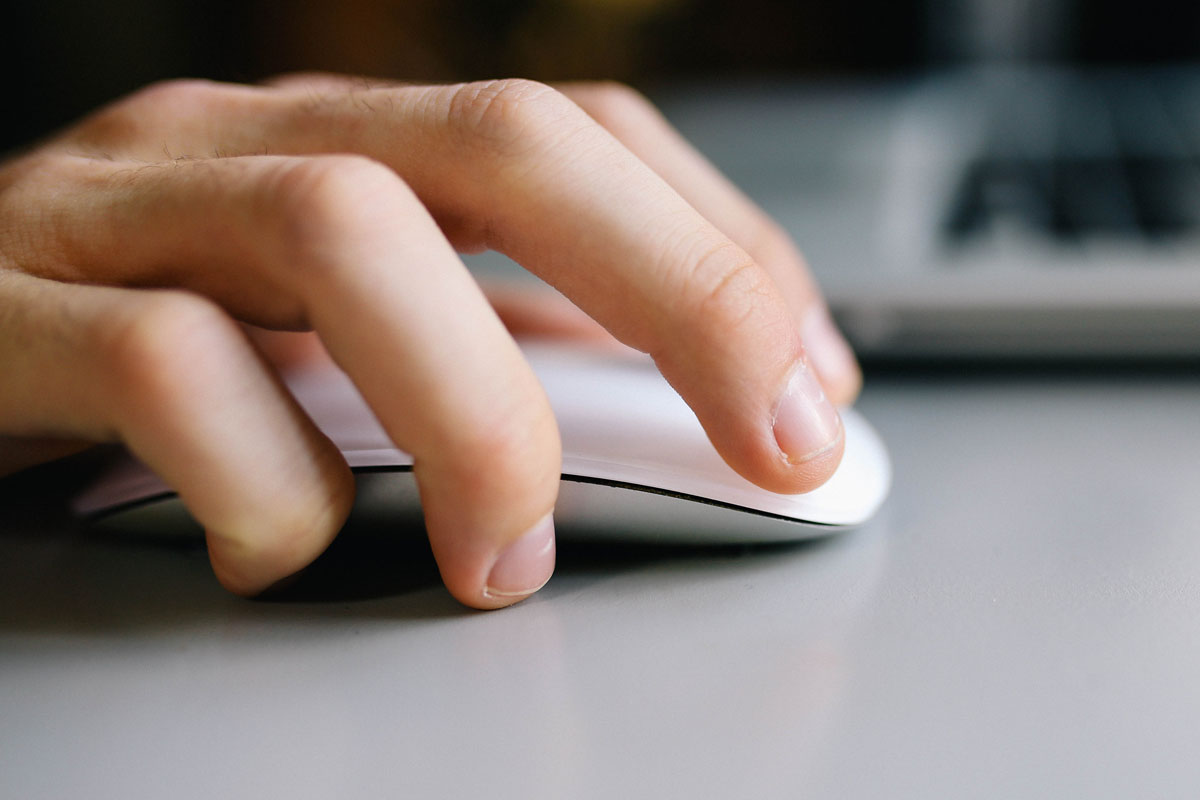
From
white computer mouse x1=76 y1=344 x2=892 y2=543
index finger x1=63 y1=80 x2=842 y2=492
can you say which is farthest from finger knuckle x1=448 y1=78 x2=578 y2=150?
white computer mouse x1=76 y1=344 x2=892 y2=543

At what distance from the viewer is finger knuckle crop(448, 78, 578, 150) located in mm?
359

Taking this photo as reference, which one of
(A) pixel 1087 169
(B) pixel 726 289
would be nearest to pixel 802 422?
(B) pixel 726 289

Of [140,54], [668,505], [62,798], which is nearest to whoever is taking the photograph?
[62,798]

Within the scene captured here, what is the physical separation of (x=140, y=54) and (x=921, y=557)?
1.86 meters

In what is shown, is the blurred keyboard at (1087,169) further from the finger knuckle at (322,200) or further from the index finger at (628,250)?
the finger knuckle at (322,200)

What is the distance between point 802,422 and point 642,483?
7 cm

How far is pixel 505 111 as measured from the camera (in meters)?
0.36

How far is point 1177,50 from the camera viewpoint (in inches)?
55.1

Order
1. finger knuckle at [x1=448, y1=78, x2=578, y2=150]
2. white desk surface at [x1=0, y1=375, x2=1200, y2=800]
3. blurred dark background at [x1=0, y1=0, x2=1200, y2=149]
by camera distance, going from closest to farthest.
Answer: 1. white desk surface at [x1=0, y1=375, x2=1200, y2=800]
2. finger knuckle at [x1=448, y1=78, x2=578, y2=150]
3. blurred dark background at [x1=0, y1=0, x2=1200, y2=149]

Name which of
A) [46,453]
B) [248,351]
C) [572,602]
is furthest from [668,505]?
[46,453]

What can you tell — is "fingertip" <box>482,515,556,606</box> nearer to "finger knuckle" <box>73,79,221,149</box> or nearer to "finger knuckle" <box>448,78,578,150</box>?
"finger knuckle" <box>448,78,578,150</box>

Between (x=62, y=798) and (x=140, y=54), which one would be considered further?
(x=140, y=54)

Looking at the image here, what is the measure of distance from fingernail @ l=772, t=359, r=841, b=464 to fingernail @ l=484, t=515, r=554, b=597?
92 millimetres

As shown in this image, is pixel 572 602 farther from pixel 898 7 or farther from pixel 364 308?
pixel 898 7
